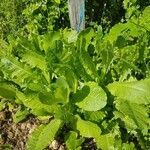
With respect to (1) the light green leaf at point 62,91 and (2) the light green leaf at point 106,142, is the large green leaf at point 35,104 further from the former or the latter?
(2) the light green leaf at point 106,142

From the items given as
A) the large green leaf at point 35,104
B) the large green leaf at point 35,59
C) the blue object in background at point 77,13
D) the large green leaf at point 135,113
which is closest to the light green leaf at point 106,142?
the large green leaf at point 135,113

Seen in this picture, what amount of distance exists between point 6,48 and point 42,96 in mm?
1355

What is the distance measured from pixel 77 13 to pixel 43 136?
1.15 meters

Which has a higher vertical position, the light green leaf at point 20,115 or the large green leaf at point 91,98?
the large green leaf at point 91,98

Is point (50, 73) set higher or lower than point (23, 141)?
higher

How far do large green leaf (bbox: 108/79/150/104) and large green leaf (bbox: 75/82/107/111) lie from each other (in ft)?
0.41

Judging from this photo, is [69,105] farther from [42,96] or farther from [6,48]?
[6,48]

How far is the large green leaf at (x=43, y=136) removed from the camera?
2968 millimetres

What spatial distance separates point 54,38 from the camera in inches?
129

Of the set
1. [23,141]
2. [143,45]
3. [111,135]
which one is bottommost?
→ [23,141]

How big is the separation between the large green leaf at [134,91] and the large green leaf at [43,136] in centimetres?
49

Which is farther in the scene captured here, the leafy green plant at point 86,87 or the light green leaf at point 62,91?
the light green leaf at point 62,91

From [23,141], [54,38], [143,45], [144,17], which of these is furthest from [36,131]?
[144,17]

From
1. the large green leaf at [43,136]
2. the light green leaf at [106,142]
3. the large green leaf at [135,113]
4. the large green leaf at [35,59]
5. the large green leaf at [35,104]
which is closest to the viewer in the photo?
the large green leaf at [135,113]
